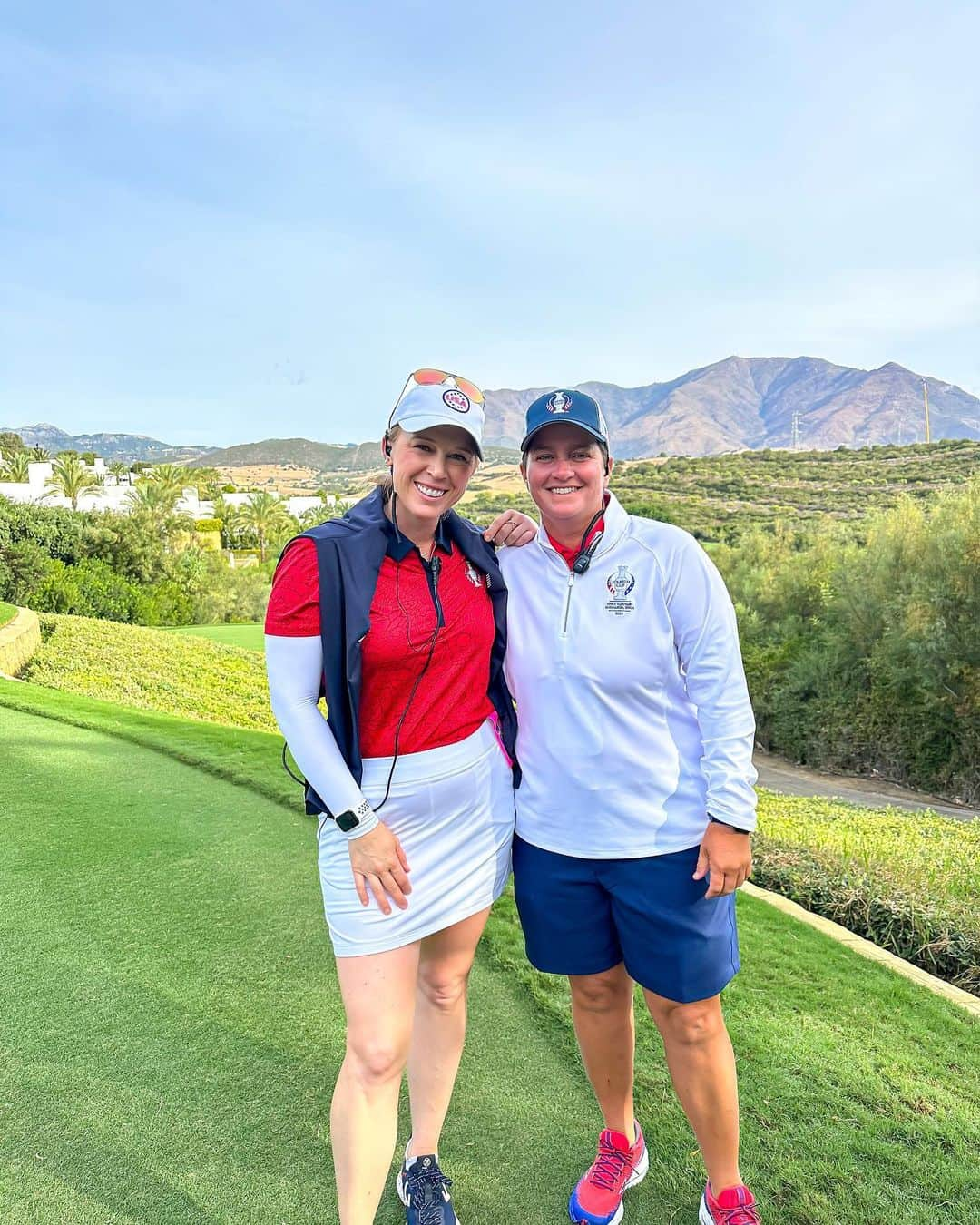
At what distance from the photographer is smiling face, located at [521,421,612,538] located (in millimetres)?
2361

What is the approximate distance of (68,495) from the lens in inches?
2013

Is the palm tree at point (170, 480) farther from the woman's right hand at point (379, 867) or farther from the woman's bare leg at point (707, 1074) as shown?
the woman's bare leg at point (707, 1074)

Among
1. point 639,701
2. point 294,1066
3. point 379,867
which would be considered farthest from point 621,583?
point 294,1066

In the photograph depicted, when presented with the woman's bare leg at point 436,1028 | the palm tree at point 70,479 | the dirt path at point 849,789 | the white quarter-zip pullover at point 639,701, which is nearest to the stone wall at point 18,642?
the woman's bare leg at point 436,1028

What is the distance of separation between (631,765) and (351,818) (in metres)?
0.74

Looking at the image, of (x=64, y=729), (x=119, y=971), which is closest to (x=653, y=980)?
(x=119, y=971)

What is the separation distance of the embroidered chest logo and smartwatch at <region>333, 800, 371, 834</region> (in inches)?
32.2

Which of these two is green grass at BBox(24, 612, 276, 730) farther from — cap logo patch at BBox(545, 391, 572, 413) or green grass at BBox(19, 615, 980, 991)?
cap logo patch at BBox(545, 391, 572, 413)

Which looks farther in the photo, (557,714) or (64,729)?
(64,729)

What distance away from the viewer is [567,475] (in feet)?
7.75

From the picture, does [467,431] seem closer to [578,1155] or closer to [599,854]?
[599,854]

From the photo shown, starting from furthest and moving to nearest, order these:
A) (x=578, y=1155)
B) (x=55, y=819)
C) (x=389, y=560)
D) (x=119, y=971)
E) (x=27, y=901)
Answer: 1. (x=55, y=819)
2. (x=27, y=901)
3. (x=119, y=971)
4. (x=578, y=1155)
5. (x=389, y=560)

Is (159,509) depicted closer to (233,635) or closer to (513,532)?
(233,635)

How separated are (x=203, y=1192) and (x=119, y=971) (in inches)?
52.9
